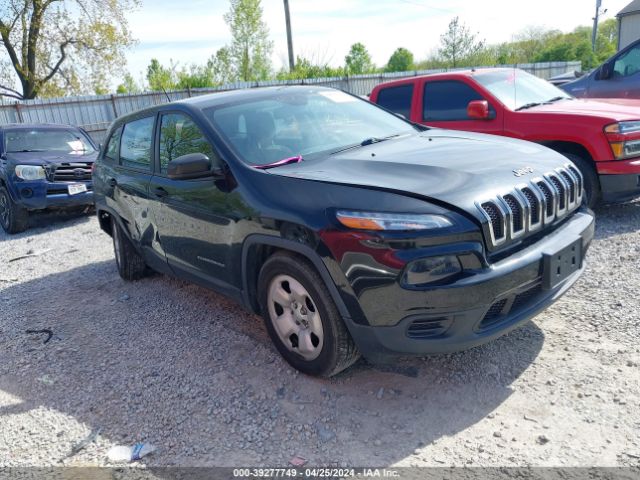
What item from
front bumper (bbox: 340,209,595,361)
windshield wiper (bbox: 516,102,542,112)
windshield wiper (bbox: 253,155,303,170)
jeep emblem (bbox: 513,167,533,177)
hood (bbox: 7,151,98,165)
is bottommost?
front bumper (bbox: 340,209,595,361)

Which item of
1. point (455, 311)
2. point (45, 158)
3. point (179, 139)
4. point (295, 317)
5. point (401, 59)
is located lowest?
point (295, 317)

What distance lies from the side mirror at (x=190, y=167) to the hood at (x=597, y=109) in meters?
4.15

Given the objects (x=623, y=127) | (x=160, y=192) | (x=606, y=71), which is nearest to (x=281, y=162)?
(x=160, y=192)

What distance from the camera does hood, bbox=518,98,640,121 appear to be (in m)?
5.43

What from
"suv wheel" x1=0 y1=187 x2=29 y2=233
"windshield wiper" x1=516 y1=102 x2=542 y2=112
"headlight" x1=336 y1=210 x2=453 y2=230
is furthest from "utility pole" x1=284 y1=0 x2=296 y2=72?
"headlight" x1=336 y1=210 x2=453 y2=230

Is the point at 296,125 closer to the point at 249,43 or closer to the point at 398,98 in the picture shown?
the point at 398,98

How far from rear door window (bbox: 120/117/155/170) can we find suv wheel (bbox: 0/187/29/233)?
14.5 feet

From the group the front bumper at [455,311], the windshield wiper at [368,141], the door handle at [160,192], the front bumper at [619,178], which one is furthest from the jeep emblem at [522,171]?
the front bumper at [619,178]

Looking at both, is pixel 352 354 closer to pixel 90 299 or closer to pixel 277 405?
pixel 277 405

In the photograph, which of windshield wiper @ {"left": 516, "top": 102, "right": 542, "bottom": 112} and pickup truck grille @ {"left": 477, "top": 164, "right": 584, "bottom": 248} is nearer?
pickup truck grille @ {"left": 477, "top": 164, "right": 584, "bottom": 248}

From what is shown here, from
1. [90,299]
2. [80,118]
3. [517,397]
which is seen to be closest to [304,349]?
[517,397]

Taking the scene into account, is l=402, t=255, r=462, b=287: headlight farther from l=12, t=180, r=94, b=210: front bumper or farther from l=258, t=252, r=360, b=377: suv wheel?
l=12, t=180, r=94, b=210: front bumper

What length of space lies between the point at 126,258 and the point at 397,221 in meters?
3.53

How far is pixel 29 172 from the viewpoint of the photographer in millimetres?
8242
